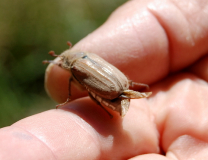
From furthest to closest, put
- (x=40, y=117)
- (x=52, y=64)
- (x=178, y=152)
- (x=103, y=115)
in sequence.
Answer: (x=52, y=64) → (x=103, y=115) → (x=178, y=152) → (x=40, y=117)

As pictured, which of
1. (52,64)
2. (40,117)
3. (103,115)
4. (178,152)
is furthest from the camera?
(52,64)

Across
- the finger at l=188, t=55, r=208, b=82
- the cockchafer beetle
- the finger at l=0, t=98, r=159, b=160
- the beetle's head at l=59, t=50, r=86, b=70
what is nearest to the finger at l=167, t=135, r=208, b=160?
the finger at l=0, t=98, r=159, b=160

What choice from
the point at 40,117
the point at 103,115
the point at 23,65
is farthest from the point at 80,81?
the point at 23,65

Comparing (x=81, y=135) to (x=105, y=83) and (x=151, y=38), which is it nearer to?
(x=105, y=83)

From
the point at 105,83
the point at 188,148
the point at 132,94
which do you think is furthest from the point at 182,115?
the point at 105,83

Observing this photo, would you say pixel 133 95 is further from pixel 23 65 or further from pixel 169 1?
pixel 23 65

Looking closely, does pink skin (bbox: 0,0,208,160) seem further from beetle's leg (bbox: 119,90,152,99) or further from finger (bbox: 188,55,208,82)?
beetle's leg (bbox: 119,90,152,99)

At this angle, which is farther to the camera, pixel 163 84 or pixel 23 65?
pixel 23 65

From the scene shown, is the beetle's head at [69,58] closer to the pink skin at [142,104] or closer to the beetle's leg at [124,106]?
the pink skin at [142,104]
